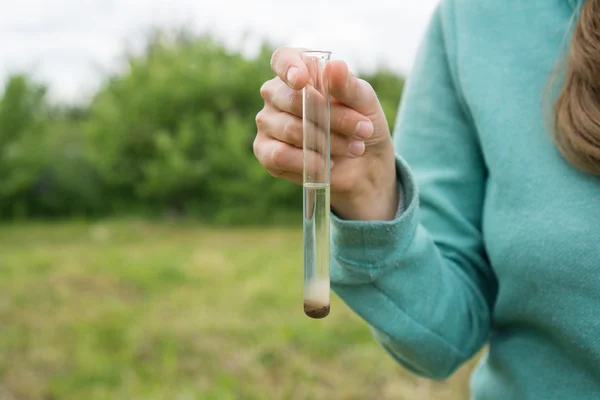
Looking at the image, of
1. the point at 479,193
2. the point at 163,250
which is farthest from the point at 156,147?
the point at 479,193

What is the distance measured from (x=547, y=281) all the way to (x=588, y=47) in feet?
1.09

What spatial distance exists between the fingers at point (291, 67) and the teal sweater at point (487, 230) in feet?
0.81

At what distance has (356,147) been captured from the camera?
782 millimetres

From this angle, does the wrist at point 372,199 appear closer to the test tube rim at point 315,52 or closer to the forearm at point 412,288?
the forearm at point 412,288

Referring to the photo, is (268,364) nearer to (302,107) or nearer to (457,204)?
(457,204)

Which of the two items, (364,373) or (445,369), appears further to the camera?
(364,373)

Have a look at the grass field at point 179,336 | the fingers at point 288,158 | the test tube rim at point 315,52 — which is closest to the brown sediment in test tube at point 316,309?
the fingers at point 288,158

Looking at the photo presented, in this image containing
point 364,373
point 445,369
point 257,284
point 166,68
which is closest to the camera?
point 445,369

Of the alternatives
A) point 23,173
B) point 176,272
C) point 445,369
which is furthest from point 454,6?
point 23,173

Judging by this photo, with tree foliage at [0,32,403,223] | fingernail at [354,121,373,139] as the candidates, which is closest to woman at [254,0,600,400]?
fingernail at [354,121,373,139]

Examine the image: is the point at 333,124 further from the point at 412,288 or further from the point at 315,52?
the point at 412,288

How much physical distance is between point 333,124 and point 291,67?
93mm

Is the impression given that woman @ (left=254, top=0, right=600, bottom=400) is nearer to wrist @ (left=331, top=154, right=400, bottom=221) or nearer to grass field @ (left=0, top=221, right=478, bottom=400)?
wrist @ (left=331, top=154, right=400, bottom=221)

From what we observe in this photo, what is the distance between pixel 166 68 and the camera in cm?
873
